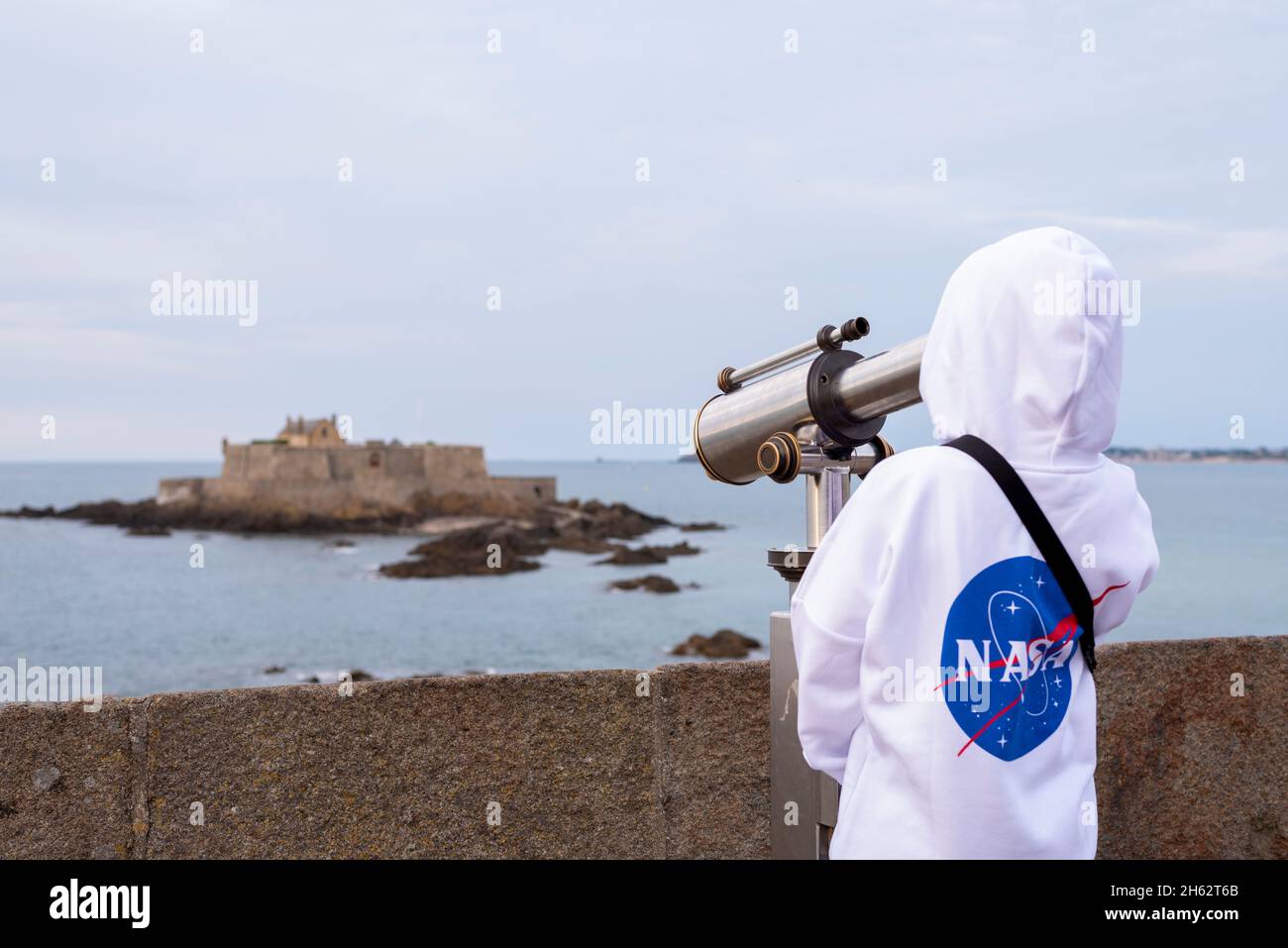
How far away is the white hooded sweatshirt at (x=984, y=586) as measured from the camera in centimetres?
199

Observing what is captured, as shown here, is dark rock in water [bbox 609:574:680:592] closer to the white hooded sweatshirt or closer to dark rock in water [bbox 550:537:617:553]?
dark rock in water [bbox 550:537:617:553]

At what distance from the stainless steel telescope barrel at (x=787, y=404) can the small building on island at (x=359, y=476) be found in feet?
261

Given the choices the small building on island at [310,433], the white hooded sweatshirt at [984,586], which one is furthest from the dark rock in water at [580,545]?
the white hooded sweatshirt at [984,586]

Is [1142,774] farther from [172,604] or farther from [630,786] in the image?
[172,604]

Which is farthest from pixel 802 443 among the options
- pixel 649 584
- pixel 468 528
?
pixel 468 528

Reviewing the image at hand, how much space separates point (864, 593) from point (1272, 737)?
2.78 metres

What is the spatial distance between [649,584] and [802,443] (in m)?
68.5

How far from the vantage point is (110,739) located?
3127 millimetres

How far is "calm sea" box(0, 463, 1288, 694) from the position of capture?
5984 cm

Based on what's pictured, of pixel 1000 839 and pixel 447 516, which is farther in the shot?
pixel 447 516

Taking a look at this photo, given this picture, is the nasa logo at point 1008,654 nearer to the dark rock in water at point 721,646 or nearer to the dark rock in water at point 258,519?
the dark rock in water at point 721,646

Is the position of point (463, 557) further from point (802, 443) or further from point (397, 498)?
point (802, 443)

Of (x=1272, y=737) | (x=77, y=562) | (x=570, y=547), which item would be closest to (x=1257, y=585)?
(x=570, y=547)

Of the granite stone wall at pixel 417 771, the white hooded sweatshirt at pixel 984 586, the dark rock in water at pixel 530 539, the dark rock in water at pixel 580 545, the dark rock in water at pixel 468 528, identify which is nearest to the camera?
the white hooded sweatshirt at pixel 984 586
